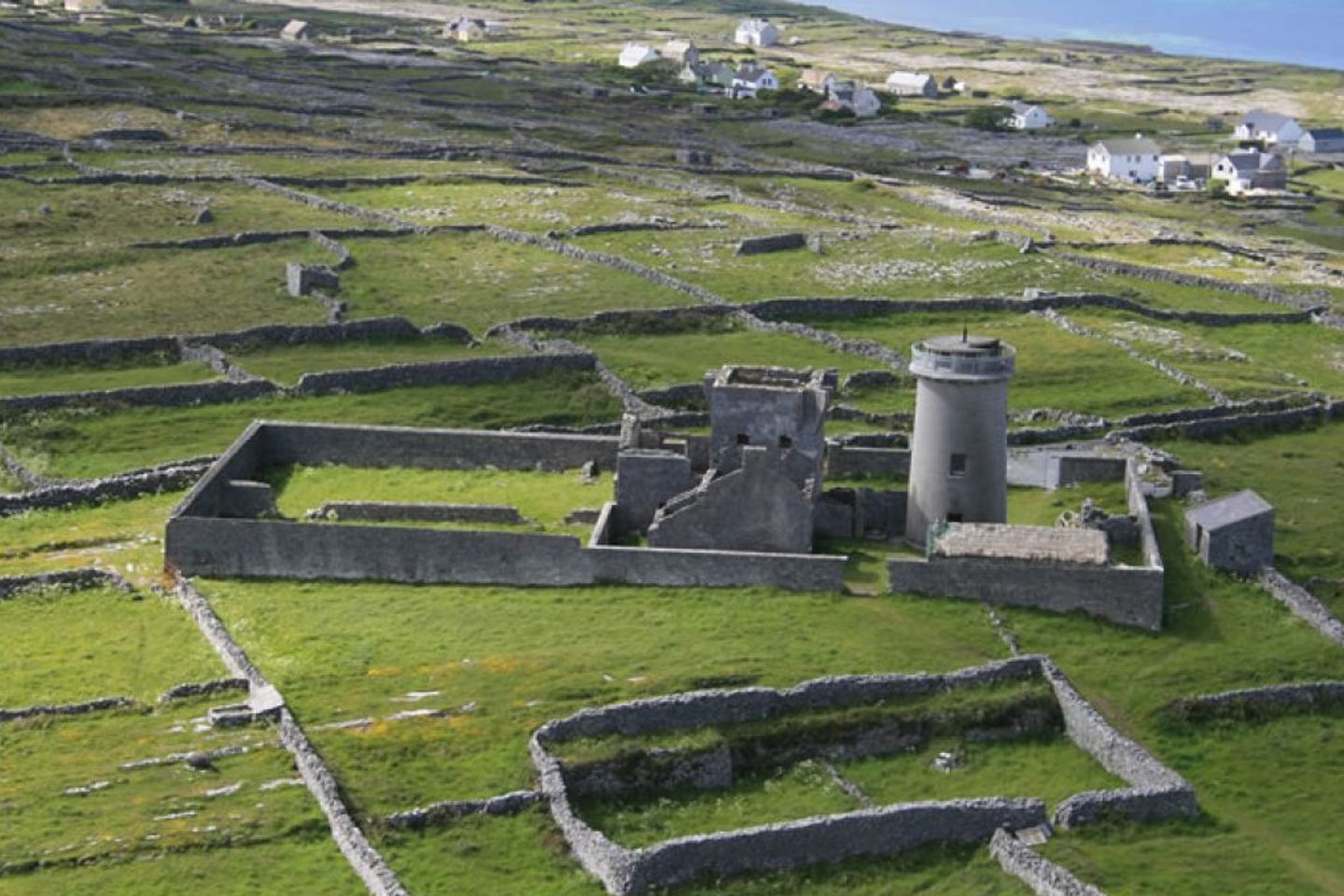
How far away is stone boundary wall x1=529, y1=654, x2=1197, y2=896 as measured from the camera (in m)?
32.8

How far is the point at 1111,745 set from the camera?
124 ft

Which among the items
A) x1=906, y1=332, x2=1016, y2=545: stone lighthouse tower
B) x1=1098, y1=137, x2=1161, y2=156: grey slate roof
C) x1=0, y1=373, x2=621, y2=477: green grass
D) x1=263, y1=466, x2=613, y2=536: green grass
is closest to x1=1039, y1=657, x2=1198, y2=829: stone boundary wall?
x1=906, y1=332, x2=1016, y2=545: stone lighthouse tower

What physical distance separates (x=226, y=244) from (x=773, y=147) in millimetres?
71692

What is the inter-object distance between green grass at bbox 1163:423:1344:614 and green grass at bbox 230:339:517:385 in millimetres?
26212

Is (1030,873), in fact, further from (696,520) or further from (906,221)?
(906,221)

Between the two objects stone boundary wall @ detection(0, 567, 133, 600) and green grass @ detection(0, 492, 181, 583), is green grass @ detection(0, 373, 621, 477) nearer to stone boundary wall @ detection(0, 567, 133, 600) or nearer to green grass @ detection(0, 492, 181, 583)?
green grass @ detection(0, 492, 181, 583)

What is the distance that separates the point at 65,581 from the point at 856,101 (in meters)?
154

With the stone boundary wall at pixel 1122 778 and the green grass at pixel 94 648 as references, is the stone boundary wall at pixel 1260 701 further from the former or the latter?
the green grass at pixel 94 648

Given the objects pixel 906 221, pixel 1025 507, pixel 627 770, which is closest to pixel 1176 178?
pixel 906 221

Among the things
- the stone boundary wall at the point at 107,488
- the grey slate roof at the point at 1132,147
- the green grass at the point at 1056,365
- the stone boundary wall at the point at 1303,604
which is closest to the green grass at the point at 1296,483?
the stone boundary wall at the point at 1303,604

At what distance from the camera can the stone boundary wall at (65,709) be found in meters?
37.2

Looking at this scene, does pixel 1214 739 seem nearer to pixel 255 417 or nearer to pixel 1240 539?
pixel 1240 539

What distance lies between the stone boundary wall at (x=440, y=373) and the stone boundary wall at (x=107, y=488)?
390 inches

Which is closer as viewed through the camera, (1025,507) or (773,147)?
(1025,507)
